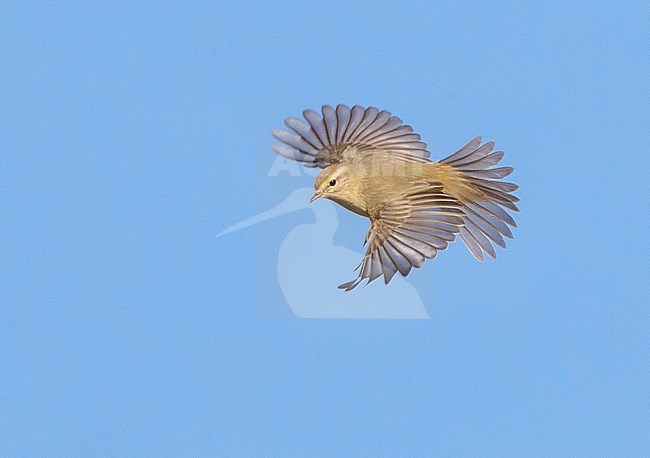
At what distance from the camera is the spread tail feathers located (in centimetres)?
646

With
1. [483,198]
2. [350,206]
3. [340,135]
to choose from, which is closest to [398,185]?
[350,206]

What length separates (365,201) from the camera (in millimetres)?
6332

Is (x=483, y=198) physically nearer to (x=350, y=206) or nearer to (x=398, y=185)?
(x=398, y=185)

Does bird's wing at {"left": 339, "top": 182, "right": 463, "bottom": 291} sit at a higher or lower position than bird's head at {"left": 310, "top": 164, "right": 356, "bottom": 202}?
lower

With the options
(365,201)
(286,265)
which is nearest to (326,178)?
(365,201)

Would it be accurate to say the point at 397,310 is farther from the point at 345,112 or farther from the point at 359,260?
the point at 345,112

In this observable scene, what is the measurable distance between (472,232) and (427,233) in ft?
2.67

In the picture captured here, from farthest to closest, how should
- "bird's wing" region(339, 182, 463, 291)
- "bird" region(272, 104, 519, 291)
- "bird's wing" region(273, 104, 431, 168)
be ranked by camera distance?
"bird's wing" region(273, 104, 431, 168)
"bird" region(272, 104, 519, 291)
"bird's wing" region(339, 182, 463, 291)

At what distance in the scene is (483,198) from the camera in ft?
21.4

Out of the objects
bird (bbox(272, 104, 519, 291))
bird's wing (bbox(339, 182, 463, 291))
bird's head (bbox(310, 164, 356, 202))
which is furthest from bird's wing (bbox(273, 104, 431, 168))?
bird's wing (bbox(339, 182, 463, 291))

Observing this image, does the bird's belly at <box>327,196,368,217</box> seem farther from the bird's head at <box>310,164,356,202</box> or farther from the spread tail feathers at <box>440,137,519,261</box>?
the spread tail feathers at <box>440,137,519,261</box>

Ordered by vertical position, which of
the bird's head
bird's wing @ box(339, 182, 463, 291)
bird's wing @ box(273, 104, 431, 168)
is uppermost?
bird's wing @ box(273, 104, 431, 168)

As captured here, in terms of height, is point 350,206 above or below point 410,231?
above

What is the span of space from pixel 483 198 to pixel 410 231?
2.71ft
